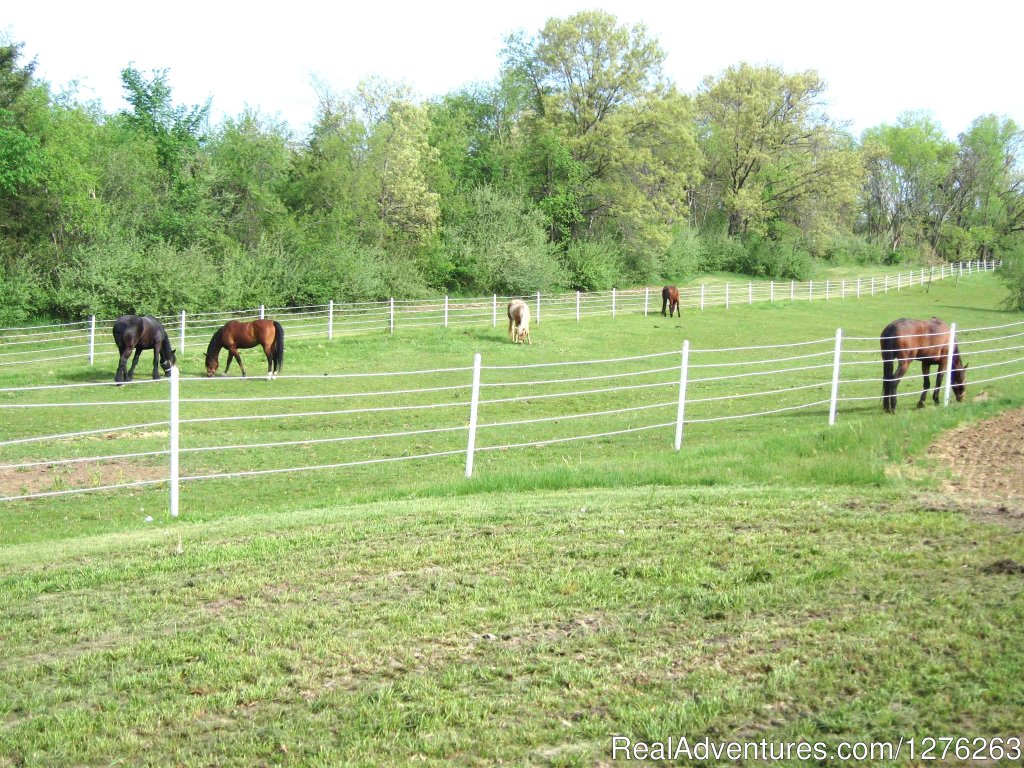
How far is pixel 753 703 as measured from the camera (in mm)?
3391

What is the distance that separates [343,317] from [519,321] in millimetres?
7692

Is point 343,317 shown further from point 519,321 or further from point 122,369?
point 122,369

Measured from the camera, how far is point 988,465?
8.46 metres

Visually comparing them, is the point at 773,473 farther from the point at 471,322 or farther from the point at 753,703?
the point at 471,322

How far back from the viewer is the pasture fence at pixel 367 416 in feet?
33.1

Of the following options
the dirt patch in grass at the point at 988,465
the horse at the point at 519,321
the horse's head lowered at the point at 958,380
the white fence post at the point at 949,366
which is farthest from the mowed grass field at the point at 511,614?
the horse at the point at 519,321

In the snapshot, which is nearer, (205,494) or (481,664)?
(481,664)

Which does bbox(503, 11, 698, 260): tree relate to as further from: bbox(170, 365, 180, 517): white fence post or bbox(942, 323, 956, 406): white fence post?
bbox(170, 365, 180, 517): white fence post

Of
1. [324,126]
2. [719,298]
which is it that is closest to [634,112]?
[719,298]

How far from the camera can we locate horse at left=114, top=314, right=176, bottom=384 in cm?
1894

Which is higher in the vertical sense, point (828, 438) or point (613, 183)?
point (613, 183)

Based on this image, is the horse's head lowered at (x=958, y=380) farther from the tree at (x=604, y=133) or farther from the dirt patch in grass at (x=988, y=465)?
the tree at (x=604, y=133)

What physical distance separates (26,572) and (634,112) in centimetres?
4577

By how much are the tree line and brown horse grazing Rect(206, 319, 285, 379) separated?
1034 centimetres
